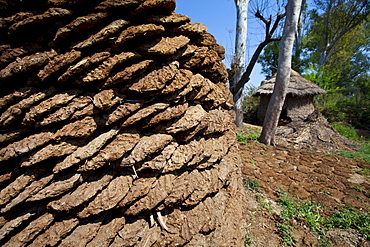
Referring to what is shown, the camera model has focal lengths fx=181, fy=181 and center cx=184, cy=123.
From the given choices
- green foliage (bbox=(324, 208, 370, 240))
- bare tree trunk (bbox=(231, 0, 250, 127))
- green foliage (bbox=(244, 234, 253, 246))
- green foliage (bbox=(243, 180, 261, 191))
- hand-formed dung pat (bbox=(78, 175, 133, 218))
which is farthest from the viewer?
bare tree trunk (bbox=(231, 0, 250, 127))

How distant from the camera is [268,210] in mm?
2549

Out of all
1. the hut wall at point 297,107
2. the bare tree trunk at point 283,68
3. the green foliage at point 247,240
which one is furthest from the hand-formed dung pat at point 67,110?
the hut wall at point 297,107

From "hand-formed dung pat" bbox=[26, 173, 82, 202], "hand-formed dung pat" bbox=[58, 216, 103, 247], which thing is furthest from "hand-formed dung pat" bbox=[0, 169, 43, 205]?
"hand-formed dung pat" bbox=[58, 216, 103, 247]

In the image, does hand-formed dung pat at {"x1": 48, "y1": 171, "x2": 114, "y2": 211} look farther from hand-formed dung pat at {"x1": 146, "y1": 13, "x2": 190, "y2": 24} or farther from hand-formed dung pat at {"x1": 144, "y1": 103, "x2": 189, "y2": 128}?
hand-formed dung pat at {"x1": 146, "y1": 13, "x2": 190, "y2": 24}

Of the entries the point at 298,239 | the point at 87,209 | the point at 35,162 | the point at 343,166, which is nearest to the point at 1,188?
the point at 35,162

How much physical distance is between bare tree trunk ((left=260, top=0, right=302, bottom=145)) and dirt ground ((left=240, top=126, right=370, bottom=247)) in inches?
26.3

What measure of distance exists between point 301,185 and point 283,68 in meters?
3.45

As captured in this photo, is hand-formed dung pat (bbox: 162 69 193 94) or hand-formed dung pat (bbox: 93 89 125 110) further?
hand-formed dung pat (bbox: 162 69 193 94)

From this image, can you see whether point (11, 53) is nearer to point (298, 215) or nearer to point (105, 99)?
point (105, 99)

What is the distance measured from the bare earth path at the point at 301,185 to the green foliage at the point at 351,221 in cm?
9

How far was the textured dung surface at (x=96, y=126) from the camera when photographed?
47.8 inches

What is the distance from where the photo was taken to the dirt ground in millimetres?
2135

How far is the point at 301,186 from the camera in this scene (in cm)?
325

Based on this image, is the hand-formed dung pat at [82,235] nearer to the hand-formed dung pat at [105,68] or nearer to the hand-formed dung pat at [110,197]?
the hand-formed dung pat at [110,197]
